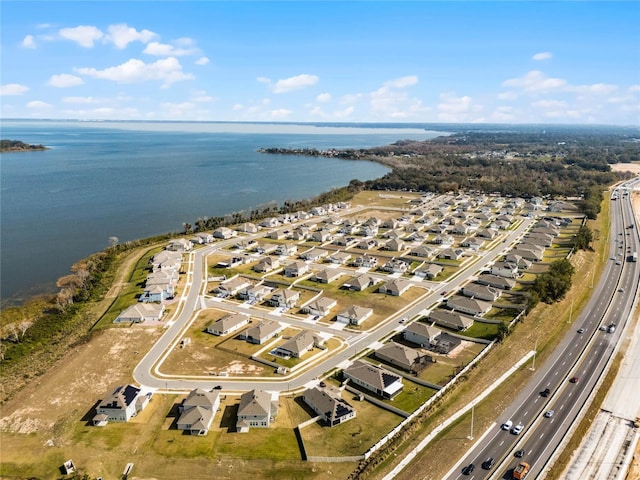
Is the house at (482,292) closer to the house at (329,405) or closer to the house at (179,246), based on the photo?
the house at (329,405)

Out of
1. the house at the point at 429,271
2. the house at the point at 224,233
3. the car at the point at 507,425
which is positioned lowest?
the car at the point at 507,425

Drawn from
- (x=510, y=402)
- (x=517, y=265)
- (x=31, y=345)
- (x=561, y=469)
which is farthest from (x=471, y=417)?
(x=31, y=345)

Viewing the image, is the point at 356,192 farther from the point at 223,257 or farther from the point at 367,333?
the point at 367,333

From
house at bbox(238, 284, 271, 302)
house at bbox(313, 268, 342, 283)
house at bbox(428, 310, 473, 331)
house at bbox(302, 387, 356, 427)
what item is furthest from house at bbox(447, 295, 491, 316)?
house at bbox(238, 284, 271, 302)

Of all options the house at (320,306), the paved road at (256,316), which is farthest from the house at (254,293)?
the house at (320,306)

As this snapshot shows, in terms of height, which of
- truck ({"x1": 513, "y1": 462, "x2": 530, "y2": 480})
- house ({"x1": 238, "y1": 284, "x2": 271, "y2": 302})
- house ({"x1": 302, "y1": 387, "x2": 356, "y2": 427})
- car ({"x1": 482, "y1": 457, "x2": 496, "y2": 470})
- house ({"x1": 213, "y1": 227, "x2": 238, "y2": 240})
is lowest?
car ({"x1": 482, "y1": 457, "x2": 496, "y2": 470})

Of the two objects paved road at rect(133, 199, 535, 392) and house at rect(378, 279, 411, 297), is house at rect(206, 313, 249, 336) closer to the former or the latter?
paved road at rect(133, 199, 535, 392)

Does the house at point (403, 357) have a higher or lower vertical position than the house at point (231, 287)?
lower

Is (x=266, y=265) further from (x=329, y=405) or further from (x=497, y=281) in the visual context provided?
(x=329, y=405)
